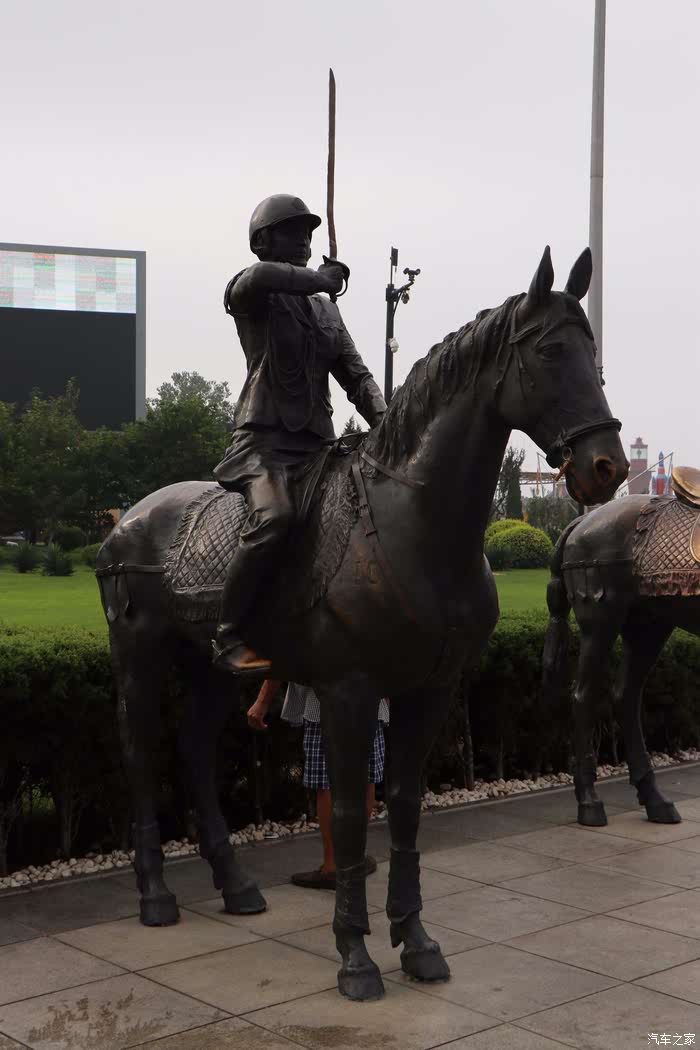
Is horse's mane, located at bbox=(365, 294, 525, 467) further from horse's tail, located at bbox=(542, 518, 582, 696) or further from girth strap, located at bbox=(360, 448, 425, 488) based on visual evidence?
horse's tail, located at bbox=(542, 518, 582, 696)

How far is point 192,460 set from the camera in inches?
1626

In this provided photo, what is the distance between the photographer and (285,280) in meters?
4.57

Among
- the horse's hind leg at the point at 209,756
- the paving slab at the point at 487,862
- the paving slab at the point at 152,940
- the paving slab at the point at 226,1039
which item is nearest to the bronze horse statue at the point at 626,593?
the paving slab at the point at 487,862

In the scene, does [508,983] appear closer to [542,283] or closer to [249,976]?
[249,976]

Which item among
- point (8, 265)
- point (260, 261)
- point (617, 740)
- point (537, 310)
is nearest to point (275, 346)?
point (260, 261)

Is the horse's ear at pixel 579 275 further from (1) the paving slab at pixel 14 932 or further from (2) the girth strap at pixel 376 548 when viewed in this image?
(1) the paving slab at pixel 14 932

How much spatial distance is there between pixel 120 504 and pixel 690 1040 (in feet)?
122

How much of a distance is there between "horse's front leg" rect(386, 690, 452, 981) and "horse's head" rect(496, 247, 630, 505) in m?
1.24

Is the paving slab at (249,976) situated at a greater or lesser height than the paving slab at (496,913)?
greater

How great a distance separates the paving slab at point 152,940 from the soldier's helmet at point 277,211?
10.1 ft

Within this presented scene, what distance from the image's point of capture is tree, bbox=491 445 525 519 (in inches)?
1634

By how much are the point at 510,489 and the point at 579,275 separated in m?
→ 40.6

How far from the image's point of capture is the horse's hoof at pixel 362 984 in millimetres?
4383

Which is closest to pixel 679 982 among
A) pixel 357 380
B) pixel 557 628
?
pixel 357 380
